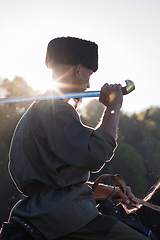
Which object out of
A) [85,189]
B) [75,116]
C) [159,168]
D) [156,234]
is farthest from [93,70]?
[159,168]

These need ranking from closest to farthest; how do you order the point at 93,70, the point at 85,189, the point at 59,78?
the point at 85,189
the point at 59,78
the point at 93,70

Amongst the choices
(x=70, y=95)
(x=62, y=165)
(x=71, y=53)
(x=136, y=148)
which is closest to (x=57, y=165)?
(x=62, y=165)

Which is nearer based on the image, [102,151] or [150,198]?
[102,151]

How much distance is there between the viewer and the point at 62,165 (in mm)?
1431

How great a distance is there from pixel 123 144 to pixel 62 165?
2364 cm

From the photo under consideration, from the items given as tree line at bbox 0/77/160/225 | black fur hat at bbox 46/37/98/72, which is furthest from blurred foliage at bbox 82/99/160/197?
black fur hat at bbox 46/37/98/72

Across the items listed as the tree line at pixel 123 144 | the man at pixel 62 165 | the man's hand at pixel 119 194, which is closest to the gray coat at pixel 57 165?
the man at pixel 62 165

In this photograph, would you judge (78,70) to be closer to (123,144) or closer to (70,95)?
(70,95)

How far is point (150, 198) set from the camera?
2225 millimetres

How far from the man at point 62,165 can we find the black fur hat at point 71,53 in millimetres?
148

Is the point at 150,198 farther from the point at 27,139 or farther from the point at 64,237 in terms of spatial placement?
the point at 27,139

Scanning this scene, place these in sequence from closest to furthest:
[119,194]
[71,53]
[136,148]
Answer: [71,53] < [119,194] < [136,148]

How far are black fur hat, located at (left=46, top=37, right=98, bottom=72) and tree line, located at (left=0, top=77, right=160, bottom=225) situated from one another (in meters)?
1.75

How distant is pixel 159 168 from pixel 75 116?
76.1ft
